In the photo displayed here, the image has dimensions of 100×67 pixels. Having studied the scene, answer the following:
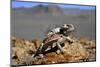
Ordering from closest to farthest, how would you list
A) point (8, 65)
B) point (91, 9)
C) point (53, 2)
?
1. point (8, 65)
2. point (53, 2)
3. point (91, 9)

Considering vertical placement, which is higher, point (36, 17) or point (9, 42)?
point (36, 17)

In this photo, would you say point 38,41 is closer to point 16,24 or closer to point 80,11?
point 16,24

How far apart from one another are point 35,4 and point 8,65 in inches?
33.8

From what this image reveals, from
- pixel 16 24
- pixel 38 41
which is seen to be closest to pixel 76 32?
pixel 38 41

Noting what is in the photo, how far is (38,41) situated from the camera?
2791 mm

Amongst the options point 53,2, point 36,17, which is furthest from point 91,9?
point 36,17

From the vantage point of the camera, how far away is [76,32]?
3.00 meters

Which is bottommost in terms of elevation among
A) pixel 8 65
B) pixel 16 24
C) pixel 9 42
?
pixel 8 65

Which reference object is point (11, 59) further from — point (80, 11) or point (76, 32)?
point (80, 11)

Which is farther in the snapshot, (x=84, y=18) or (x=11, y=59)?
(x=84, y=18)

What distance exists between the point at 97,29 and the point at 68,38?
51 cm

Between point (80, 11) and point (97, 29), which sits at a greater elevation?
point (80, 11)

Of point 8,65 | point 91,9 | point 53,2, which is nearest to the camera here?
point 8,65

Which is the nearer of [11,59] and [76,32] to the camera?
[11,59]
